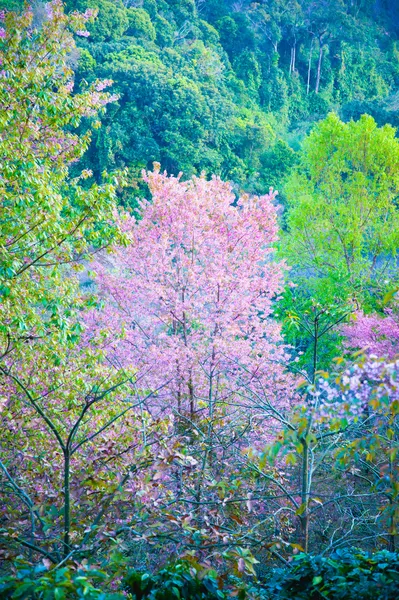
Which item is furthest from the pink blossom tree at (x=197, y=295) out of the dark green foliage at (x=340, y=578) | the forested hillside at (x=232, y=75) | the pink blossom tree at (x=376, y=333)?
the forested hillside at (x=232, y=75)

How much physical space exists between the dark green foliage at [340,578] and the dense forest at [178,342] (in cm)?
1

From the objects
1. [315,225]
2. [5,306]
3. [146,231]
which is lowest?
[5,306]

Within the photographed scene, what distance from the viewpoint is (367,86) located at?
2964cm

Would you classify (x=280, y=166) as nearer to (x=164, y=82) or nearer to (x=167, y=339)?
(x=164, y=82)

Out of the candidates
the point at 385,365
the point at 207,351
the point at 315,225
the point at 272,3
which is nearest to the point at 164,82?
A: the point at 315,225

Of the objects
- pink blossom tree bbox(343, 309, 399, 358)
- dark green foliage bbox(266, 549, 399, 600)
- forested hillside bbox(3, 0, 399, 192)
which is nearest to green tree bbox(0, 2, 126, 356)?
dark green foliage bbox(266, 549, 399, 600)

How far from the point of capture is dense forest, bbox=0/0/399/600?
8.64 ft

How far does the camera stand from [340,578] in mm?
2664

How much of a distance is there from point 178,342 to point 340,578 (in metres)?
4.75

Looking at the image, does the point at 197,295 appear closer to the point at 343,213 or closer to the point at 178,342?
the point at 178,342

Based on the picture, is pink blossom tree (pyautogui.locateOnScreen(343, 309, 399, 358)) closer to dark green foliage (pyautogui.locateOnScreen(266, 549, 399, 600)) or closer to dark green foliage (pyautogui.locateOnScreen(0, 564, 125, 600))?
dark green foliage (pyautogui.locateOnScreen(266, 549, 399, 600))

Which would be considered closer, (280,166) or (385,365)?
(385,365)

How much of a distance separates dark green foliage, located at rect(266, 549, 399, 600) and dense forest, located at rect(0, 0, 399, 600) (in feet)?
→ 0.04

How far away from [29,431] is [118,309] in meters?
4.05
